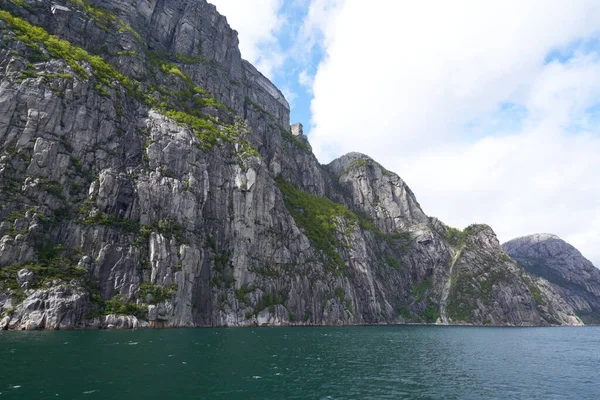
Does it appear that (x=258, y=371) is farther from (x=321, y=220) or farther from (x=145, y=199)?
(x=321, y=220)

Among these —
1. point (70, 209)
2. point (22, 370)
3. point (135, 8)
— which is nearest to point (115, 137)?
point (70, 209)

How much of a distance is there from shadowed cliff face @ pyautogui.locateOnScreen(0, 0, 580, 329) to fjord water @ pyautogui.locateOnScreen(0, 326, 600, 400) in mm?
21242

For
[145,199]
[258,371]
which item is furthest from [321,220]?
[258,371]

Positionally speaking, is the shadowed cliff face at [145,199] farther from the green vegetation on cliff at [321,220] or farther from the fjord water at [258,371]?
the fjord water at [258,371]

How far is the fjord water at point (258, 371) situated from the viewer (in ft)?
100

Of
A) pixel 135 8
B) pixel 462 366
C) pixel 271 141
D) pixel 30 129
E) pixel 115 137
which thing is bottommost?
pixel 462 366

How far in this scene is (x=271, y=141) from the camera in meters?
183

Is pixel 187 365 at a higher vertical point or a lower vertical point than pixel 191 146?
lower

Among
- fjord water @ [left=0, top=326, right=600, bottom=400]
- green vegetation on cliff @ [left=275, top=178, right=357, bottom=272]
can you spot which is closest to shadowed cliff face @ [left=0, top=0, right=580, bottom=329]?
green vegetation on cliff @ [left=275, top=178, right=357, bottom=272]

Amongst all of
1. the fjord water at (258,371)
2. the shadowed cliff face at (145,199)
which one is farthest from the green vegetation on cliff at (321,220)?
the fjord water at (258,371)

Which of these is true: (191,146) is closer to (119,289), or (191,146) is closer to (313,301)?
(119,289)

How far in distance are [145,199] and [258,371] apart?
227 feet

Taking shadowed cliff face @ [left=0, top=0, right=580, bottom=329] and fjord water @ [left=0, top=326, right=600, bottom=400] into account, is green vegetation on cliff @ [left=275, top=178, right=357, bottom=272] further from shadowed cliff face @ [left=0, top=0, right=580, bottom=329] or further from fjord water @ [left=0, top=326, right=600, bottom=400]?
fjord water @ [left=0, top=326, right=600, bottom=400]

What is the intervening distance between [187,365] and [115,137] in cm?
7941
